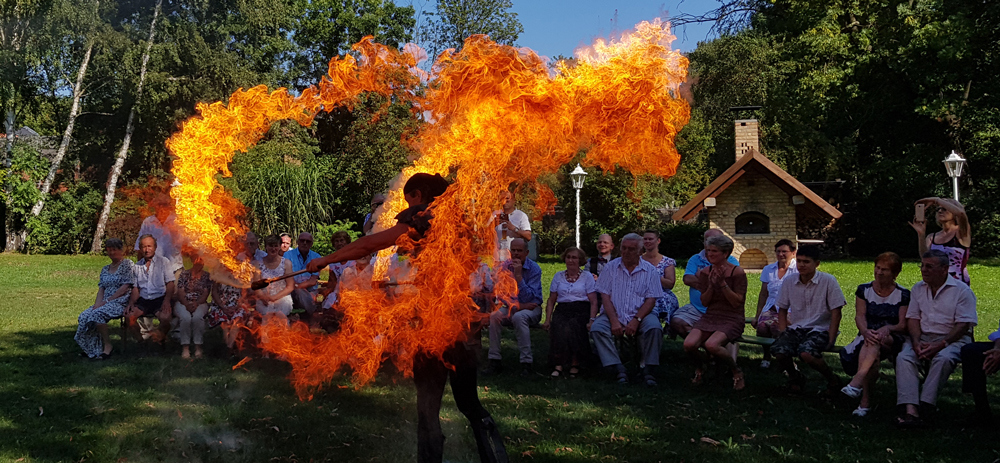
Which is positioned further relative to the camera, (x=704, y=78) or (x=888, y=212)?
(x=704, y=78)

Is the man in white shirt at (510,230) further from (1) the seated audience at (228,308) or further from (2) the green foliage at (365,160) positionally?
(2) the green foliage at (365,160)

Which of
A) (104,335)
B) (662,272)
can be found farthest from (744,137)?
(104,335)

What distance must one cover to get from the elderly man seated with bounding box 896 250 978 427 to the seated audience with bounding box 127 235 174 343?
8.40 m

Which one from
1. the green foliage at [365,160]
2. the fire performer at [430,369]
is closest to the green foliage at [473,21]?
the green foliage at [365,160]

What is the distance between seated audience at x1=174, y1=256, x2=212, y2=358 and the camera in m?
9.30

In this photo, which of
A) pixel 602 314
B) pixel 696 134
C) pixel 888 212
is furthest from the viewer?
pixel 696 134

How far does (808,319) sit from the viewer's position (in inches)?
302

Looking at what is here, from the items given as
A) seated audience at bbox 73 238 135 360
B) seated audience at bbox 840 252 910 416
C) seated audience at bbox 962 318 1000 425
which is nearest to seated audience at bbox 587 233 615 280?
seated audience at bbox 840 252 910 416

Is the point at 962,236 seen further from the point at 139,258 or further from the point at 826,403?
the point at 139,258

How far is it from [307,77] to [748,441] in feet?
118

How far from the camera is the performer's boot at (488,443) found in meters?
4.64

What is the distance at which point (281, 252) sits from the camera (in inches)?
374

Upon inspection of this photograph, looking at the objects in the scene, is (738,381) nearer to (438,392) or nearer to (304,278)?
Answer: (438,392)

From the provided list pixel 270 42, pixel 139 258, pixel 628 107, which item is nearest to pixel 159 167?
pixel 270 42
